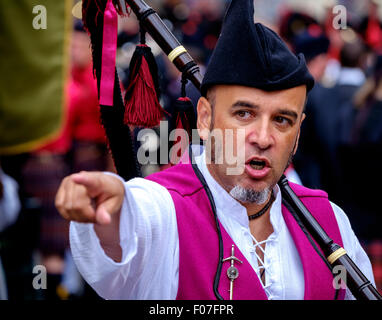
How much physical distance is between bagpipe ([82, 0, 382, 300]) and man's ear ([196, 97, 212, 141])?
0.09 m

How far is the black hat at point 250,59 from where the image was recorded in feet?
8.10

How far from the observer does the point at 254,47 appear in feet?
8.21

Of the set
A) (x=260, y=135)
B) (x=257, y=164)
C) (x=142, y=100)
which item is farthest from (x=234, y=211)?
(x=142, y=100)

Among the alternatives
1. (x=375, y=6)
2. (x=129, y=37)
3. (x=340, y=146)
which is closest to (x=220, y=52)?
(x=340, y=146)

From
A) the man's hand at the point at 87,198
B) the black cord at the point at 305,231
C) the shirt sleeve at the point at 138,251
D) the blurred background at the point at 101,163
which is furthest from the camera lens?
the blurred background at the point at 101,163

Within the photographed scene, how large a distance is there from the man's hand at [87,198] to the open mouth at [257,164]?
683mm

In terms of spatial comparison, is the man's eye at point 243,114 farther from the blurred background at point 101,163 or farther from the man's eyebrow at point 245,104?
the blurred background at point 101,163

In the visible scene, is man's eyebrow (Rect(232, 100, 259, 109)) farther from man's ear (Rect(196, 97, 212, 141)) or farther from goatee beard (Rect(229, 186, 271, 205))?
goatee beard (Rect(229, 186, 271, 205))

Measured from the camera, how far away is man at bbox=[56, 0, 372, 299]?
90.1 inches

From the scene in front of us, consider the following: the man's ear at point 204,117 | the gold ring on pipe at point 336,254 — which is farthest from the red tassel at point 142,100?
the gold ring on pipe at point 336,254

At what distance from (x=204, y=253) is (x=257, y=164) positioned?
381 millimetres

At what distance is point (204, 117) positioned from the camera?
269 centimetres

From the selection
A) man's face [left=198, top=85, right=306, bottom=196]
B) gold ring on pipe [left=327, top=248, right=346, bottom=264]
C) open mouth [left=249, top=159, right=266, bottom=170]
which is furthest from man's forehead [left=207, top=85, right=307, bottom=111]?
gold ring on pipe [left=327, top=248, right=346, bottom=264]

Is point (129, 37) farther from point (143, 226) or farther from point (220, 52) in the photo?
point (143, 226)
